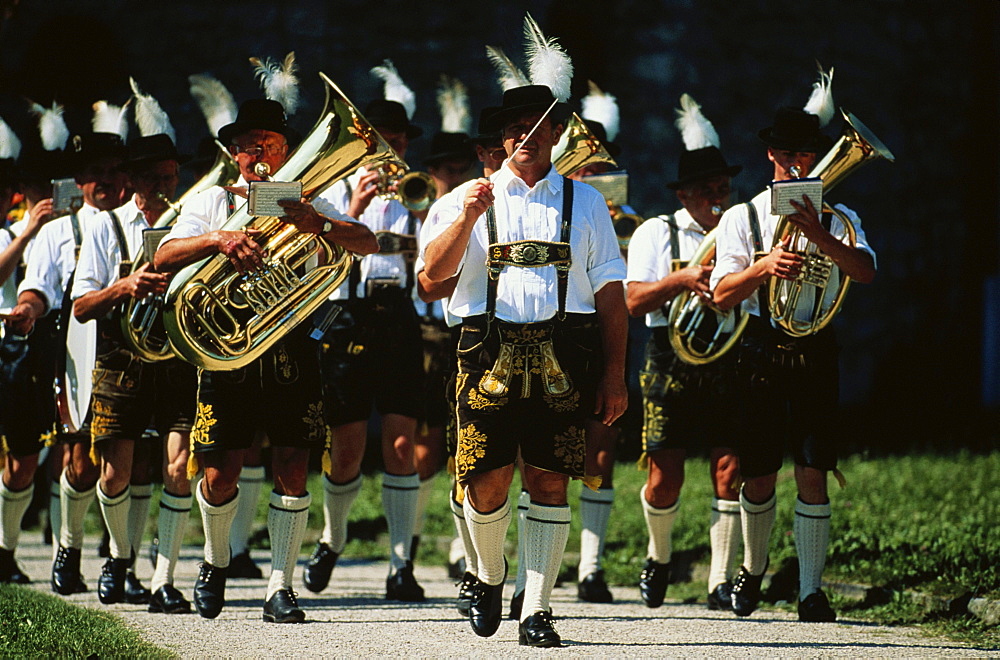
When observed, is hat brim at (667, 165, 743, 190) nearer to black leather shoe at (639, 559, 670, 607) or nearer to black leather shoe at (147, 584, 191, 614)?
black leather shoe at (639, 559, 670, 607)

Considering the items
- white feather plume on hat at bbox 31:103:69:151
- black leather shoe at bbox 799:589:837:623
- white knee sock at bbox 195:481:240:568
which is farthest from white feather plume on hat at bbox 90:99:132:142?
black leather shoe at bbox 799:589:837:623

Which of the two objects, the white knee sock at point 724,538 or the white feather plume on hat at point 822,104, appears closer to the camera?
the white feather plume on hat at point 822,104

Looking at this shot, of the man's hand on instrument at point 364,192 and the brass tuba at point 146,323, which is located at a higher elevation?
the man's hand on instrument at point 364,192

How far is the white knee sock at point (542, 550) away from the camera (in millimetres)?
5848

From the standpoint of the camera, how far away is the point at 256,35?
13.1m

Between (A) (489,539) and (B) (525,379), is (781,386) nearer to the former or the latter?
(B) (525,379)

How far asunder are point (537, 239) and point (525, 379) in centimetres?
57

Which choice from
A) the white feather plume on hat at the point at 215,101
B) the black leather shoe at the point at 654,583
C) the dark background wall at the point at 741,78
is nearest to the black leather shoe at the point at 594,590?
the black leather shoe at the point at 654,583

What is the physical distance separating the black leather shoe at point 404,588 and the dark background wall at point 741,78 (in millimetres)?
5339

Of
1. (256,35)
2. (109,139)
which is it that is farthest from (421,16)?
(109,139)

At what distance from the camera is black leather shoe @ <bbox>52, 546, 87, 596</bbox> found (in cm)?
754

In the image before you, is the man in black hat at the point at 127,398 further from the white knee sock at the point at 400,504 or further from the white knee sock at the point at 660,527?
the white knee sock at the point at 660,527

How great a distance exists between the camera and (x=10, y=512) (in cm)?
827

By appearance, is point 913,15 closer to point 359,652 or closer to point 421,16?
point 421,16
